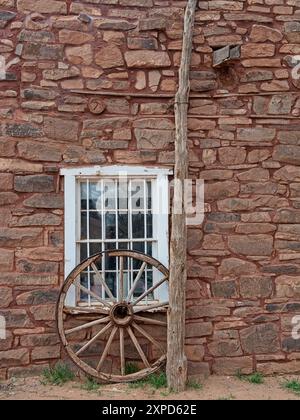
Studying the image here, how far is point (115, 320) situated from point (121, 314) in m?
0.10

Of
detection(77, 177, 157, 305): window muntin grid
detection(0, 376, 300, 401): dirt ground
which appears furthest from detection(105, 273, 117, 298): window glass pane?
detection(0, 376, 300, 401): dirt ground

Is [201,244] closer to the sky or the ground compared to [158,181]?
closer to the ground

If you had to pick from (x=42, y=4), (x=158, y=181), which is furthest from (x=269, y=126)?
(x=42, y=4)

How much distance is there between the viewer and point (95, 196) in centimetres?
552

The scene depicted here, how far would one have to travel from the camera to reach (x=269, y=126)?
5.64 m

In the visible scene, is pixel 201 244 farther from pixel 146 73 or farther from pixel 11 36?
pixel 11 36

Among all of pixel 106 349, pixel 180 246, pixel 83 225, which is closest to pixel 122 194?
pixel 83 225

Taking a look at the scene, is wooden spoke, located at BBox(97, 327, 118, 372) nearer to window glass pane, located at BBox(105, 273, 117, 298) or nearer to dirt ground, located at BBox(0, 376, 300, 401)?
dirt ground, located at BBox(0, 376, 300, 401)

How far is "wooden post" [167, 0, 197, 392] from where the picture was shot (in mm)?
5055

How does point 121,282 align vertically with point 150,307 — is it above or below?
above

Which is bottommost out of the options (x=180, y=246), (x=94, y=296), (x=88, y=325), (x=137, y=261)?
(x=88, y=325)

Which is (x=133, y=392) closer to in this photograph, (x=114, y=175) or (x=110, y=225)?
(x=110, y=225)

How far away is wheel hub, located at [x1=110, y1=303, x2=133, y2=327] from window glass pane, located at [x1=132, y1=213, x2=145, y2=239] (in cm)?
75

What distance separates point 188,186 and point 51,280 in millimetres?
1675
